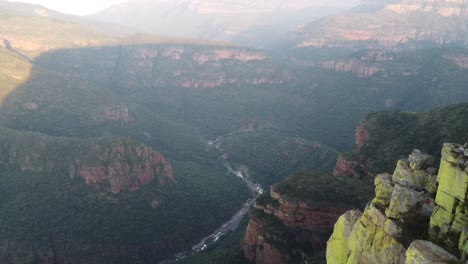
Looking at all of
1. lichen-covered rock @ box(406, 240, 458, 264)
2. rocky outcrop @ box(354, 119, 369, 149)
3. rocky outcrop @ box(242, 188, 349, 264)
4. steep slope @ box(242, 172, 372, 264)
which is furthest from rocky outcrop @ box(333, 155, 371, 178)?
lichen-covered rock @ box(406, 240, 458, 264)

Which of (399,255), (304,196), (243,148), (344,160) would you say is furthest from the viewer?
(243,148)

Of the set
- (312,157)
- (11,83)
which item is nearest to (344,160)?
(312,157)

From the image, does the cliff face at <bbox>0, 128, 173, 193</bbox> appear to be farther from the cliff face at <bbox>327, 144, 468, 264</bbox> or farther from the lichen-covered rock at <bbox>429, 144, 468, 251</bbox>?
the lichen-covered rock at <bbox>429, 144, 468, 251</bbox>

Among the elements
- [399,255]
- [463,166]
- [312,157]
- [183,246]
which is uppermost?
[463,166]

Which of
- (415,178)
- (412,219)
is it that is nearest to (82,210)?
(415,178)

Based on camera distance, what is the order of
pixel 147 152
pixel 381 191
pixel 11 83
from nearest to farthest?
pixel 381 191 < pixel 147 152 < pixel 11 83

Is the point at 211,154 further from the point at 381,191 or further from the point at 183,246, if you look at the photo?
the point at 381,191

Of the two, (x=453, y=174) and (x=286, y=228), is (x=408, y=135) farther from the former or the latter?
(x=453, y=174)
